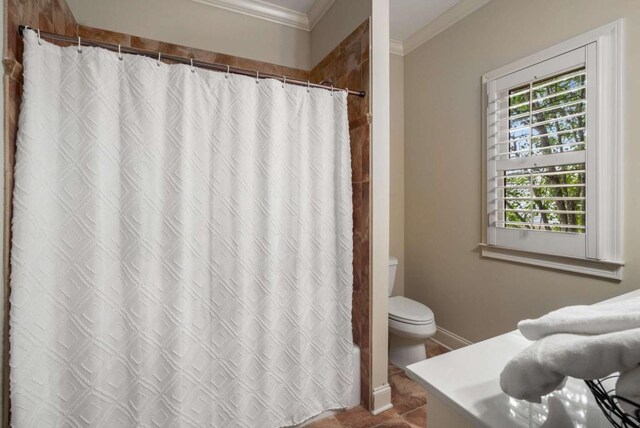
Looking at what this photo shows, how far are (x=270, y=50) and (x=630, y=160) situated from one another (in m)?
2.19

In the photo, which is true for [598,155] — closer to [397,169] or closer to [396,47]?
[397,169]

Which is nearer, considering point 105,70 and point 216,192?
point 105,70

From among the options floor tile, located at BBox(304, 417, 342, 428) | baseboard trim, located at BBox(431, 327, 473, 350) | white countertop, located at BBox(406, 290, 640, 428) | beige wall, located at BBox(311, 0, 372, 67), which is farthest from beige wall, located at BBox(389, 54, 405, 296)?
white countertop, located at BBox(406, 290, 640, 428)

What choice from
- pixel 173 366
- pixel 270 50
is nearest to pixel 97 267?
pixel 173 366

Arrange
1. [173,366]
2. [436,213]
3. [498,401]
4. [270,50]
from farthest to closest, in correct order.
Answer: [436,213], [270,50], [173,366], [498,401]

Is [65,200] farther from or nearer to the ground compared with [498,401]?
farther from the ground

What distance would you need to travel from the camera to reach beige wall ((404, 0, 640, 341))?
150 centimetres

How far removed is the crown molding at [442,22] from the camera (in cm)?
216

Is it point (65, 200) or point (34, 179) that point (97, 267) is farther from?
point (34, 179)

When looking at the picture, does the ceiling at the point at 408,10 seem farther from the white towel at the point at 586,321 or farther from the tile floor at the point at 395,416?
the tile floor at the point at 395,416

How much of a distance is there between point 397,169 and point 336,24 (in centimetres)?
130

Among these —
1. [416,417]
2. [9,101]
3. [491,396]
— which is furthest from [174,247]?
[416,417]

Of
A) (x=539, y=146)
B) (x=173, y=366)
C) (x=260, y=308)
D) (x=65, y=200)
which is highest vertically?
(x=539, y=146)

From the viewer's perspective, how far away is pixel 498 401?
1.81 ft
